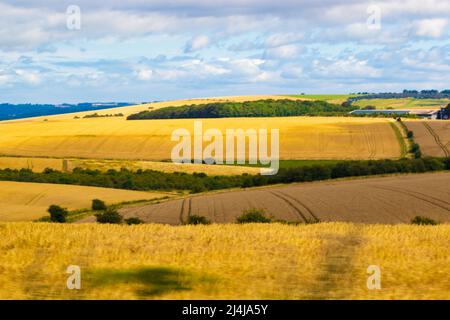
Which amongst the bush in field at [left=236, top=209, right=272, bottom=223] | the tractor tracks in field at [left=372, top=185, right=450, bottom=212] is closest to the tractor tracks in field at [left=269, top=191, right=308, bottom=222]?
the bush in field at [left=236, top=209, right=272, bottom=223]

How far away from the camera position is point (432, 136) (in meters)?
106

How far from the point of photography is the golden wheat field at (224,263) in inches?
587

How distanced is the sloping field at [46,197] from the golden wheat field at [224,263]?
30.5m

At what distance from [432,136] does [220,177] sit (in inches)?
1548

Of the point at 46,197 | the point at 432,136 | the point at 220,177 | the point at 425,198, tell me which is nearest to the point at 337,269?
the point at 425,198

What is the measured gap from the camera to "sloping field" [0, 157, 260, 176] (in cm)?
8575

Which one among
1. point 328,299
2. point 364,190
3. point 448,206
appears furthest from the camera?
point 364,190

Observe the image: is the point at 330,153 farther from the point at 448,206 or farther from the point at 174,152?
the point at 448,206

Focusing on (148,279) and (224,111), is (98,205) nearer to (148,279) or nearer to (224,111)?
(148,279)

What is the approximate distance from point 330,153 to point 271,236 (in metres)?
76.9

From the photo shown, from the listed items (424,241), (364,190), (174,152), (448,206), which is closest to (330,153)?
(174,152)

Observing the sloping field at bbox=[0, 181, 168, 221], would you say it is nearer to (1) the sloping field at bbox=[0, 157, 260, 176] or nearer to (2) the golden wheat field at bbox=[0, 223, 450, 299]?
(1) the sloping field at bbox=[0, 157, 260, 176]

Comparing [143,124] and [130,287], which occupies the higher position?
[143,124]
